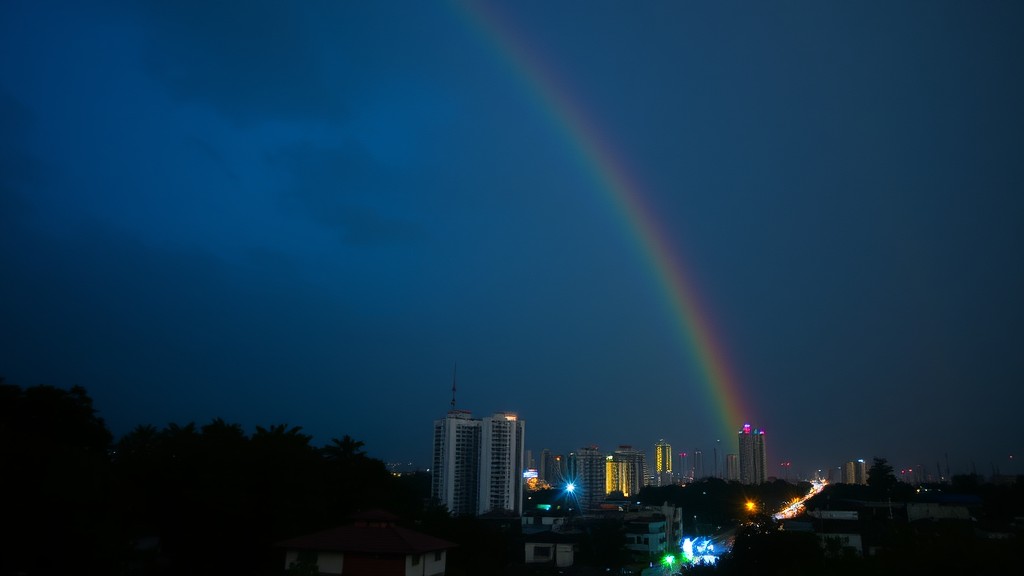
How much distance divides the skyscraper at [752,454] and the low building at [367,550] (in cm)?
13567

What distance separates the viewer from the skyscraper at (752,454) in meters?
138

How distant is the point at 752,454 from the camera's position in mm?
140875

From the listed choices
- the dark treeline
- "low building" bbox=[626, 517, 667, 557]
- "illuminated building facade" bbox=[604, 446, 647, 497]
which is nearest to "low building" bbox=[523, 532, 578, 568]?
"low building" bbox=[626, 517, 667, 557]

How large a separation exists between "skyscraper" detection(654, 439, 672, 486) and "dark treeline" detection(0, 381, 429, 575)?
164 meters

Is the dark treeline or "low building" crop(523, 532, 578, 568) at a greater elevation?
the dark treeline

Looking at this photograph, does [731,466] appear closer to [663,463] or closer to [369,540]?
[663,463]

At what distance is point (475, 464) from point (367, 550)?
6987cm

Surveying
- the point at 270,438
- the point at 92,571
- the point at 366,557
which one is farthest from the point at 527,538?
the point at 92,571

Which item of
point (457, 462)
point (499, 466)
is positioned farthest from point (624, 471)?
point (457, 462)

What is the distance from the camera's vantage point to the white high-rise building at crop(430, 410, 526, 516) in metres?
80.6

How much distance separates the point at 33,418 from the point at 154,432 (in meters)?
12.1

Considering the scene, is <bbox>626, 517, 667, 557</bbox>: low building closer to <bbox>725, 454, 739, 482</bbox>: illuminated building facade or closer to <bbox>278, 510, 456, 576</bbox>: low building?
<bbox>278, 510, 456, 576</bbox>: low building

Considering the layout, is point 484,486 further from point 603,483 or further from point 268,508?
point 268,508

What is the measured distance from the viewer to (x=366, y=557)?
14633mm
